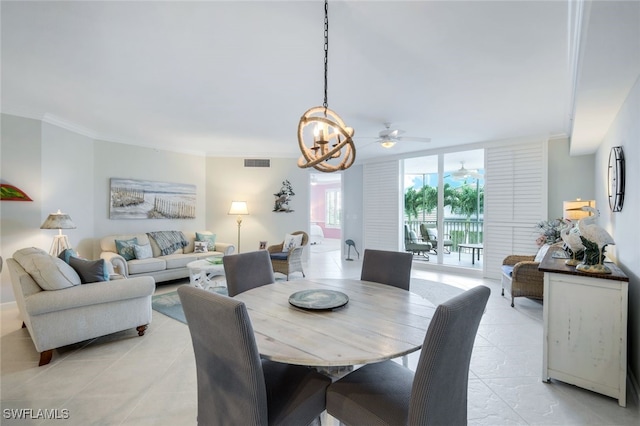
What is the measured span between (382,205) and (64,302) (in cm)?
573

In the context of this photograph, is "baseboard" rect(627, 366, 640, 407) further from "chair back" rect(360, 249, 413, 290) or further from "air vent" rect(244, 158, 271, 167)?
"air vent" rect(244, 158, 271, 167)

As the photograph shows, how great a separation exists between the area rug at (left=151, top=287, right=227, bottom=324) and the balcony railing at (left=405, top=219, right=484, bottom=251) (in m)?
5.30

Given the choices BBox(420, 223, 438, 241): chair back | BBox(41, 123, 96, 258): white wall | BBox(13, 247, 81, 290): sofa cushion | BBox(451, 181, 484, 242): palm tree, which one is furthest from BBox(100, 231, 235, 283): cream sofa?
BBox(451, 181, 484, 242): palm tree

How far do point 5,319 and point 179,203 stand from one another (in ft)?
9.89

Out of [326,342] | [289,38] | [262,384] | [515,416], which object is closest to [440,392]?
[326,342]

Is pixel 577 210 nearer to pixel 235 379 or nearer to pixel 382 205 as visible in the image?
pixel 382 205

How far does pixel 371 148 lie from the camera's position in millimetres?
5883

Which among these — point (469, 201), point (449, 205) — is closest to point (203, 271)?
point (449, 205)

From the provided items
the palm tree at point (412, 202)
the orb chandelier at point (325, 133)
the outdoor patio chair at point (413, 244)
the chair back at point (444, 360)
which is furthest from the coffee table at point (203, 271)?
the palm tree at point (412, 202)

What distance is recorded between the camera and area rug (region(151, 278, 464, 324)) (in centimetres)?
363

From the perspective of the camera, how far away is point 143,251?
15.3ft

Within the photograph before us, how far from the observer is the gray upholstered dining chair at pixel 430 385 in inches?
40.3

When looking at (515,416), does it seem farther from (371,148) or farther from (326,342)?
(371,148)

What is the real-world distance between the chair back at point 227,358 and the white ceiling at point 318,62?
1.84m
